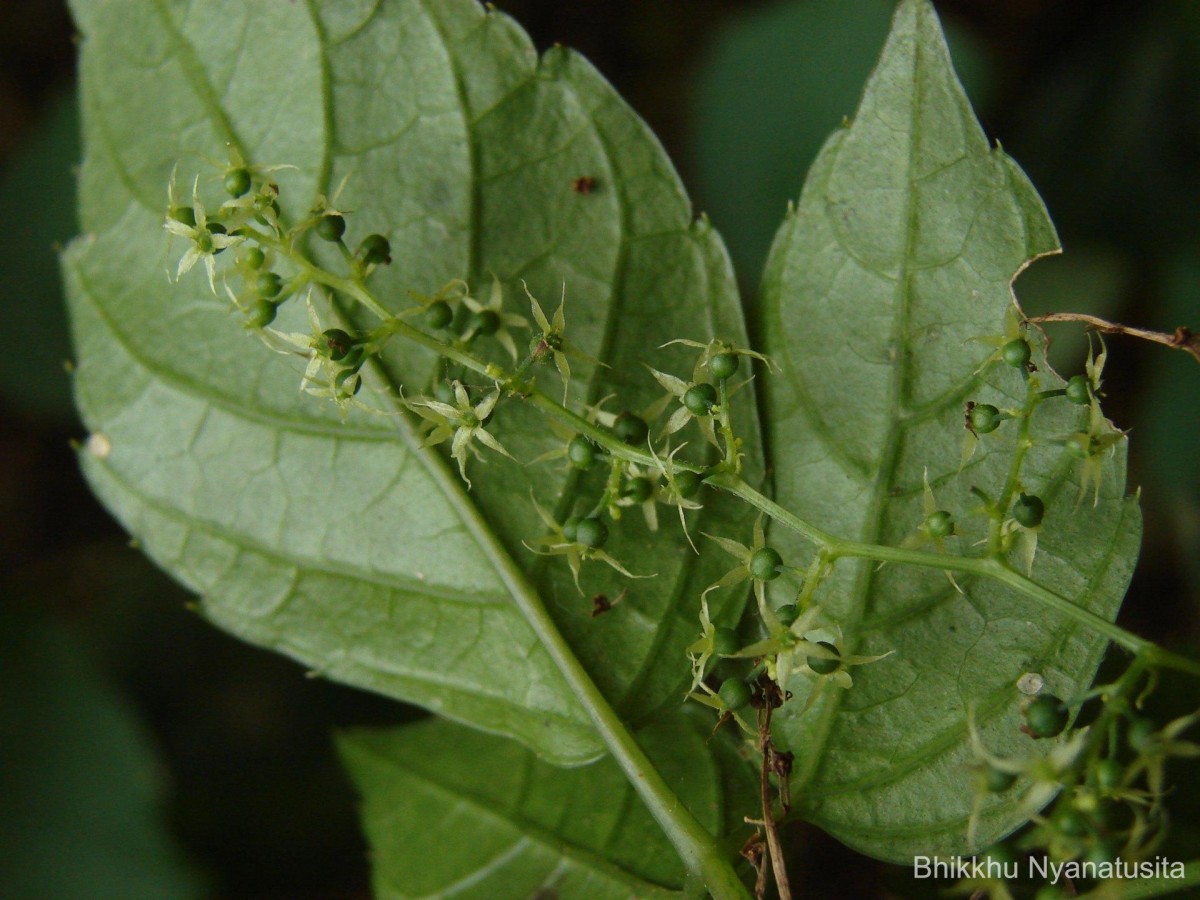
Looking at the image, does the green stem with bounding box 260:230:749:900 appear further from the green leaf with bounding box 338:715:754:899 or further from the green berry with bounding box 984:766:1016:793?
the green berry with bounding box 984:766:1016:793

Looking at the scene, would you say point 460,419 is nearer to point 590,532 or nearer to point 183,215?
point 590,532

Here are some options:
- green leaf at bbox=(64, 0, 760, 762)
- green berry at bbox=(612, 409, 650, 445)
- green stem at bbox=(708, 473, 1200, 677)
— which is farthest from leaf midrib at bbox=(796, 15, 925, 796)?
green berry at bbox=(612, 409, 650, 445)

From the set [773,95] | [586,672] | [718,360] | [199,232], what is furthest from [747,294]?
[199,232]

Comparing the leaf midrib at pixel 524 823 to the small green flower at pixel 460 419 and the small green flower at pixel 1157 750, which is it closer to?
the small green flower at pixel 460 419

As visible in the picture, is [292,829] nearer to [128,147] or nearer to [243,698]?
[243,698]

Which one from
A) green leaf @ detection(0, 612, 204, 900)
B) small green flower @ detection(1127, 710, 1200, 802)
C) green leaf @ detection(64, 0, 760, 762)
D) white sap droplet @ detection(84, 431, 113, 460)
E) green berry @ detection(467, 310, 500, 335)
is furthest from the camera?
green leaf @ detection(0, 612, 204, 900)

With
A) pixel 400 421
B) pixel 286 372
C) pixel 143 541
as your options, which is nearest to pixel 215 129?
pixel 286 372

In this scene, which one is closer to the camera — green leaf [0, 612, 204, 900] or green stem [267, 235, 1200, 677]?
green stem [267, 235, 1200, 677]

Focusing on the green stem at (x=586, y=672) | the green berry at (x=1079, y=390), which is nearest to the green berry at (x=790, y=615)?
the green stem at (x=586, y=672)
